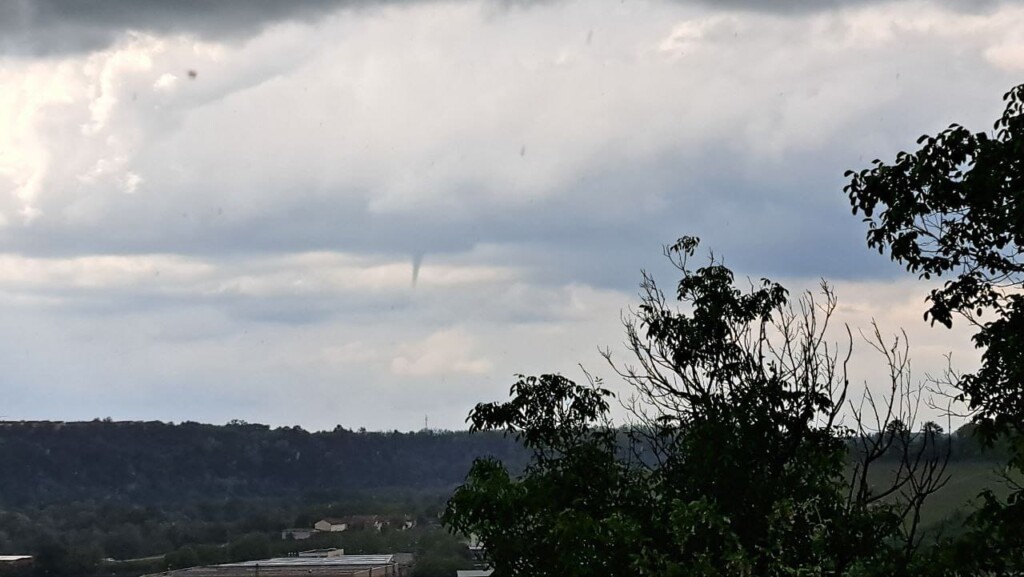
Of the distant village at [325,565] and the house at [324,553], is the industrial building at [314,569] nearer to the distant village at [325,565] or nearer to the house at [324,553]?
the distant village at [325,565]

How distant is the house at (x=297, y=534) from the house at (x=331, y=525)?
131 centimetres

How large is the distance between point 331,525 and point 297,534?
4431mm

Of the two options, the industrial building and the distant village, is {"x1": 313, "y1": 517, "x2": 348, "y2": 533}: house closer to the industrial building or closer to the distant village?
the distant village

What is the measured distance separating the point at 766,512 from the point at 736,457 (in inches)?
34.5

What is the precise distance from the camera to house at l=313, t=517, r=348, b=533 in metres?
184

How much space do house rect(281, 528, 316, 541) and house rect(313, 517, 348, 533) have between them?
1.31 metres

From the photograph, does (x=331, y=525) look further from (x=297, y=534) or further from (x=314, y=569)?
(x=314, y=569)

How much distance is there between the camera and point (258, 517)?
19550 cm

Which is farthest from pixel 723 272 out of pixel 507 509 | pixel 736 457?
pixel 507 509

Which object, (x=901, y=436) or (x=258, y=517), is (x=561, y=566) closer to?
(x=901, y=436)

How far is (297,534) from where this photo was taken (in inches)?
7283

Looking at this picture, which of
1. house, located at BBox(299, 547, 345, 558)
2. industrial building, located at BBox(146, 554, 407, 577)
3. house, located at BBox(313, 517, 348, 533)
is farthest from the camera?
house, located at BBox(313, 517, 348, 533)

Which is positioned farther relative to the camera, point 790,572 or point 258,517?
point 258,517

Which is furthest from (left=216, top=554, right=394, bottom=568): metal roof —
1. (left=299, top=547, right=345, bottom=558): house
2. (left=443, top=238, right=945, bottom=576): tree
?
(left=443, top=238, right=945, bottom=576): tree
